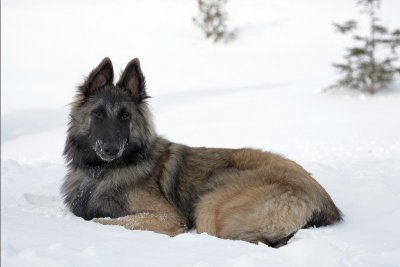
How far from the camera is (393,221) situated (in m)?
5.01

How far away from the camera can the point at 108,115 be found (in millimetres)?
5316

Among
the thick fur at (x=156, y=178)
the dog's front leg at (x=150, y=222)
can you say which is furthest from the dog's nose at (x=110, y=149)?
the dog's front leg at (x=150, y=222)

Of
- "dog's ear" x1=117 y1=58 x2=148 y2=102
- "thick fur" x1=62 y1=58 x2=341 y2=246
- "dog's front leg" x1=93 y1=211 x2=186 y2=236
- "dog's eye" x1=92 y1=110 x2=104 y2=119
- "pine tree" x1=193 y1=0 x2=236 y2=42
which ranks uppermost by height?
"pine tree" x1=193 y1=0 x2=236 y2=42

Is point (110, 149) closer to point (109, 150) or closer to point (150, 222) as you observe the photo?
point (109, 150)

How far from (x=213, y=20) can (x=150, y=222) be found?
89.5ft

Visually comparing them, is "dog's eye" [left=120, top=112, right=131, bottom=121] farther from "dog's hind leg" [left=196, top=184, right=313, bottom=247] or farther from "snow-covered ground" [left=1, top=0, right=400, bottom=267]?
"dog's hind leg" [left=196, top=184, right=313, bottom=247]

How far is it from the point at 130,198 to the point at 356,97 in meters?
15.9

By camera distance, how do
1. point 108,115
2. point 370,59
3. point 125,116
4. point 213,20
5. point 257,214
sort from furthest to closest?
point 213,20 < point 370,59 < point 125,116 < point 108,115 < point 257,214

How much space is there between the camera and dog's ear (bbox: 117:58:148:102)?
18.1ft

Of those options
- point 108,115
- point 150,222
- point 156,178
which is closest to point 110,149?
point 108,115

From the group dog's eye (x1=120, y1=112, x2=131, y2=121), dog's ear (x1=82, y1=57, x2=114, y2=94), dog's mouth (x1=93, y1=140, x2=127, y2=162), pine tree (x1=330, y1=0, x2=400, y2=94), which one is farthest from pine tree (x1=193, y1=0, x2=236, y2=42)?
dog's mouth (x1=93, y1=140, x2=127, y2=162)

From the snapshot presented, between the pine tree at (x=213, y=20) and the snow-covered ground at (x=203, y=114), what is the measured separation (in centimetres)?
87

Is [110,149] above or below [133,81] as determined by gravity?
below

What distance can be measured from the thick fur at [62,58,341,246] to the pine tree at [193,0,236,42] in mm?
25580
